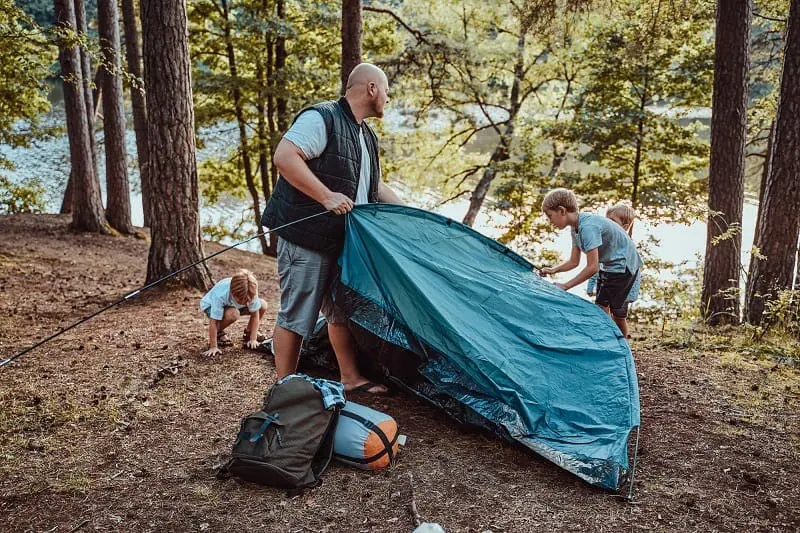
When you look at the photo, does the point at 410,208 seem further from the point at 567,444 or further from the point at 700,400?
the point at 700,400

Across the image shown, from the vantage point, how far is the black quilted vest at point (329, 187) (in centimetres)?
314

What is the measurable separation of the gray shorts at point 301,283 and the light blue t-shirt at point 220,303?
1.25 metres

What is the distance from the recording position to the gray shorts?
323 centimetres

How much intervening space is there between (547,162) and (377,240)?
34.1ft

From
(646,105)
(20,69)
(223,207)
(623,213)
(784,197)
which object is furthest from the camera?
(223,207)

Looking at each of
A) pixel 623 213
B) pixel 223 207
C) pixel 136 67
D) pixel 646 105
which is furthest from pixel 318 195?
pixel 223 207

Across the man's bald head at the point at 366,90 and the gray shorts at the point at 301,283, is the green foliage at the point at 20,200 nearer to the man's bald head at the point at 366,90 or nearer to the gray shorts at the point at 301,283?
the gray shorts at the point at 301,283

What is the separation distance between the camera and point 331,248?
328 centimetres

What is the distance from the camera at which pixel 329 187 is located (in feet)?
10.5

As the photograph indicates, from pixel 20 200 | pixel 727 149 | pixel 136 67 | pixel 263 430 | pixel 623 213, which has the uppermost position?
pixel 136 67

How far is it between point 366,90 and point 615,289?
246cm

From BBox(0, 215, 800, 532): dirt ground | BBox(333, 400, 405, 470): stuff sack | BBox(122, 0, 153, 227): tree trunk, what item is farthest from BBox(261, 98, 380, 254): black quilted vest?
BBox(122, 0, 153, 227): tree trunk

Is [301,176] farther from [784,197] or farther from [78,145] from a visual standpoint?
[78,145]

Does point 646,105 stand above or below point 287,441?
above
